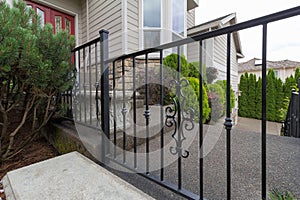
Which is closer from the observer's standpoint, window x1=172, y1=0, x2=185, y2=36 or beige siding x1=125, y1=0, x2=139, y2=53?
beige siding x1=125, y1=0, x2=139, y2=53

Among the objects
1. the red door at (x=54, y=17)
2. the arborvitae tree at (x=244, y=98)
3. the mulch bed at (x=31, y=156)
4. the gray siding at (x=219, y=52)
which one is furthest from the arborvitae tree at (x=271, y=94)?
the mulch bed at (x=31, y=156)

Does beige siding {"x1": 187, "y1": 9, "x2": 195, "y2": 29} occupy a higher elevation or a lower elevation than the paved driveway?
higher

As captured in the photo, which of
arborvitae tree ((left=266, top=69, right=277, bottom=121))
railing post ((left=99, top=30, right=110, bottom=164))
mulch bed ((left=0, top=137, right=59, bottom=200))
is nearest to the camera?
railing post ((left=99, top=30, right=110, bottom=164))

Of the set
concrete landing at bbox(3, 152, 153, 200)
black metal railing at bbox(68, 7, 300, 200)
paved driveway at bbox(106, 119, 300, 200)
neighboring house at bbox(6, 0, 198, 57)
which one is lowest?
paved driveway at bbox(106, 119, 300, 200)

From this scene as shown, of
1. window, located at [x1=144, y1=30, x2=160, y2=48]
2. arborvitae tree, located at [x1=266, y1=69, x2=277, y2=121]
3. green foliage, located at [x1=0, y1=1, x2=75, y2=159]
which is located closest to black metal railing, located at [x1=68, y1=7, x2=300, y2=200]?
green foliage, located at [x1=0, y1=1, x2=75, y2=159]

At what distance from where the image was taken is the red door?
3957 mm

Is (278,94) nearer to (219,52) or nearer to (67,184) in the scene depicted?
(219,52)

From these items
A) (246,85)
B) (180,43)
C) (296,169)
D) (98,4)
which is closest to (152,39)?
(98,4)

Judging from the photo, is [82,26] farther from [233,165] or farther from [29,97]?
[233,165]

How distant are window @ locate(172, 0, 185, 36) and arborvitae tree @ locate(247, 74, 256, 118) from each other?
5336mm

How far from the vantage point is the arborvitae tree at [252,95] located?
8396mm

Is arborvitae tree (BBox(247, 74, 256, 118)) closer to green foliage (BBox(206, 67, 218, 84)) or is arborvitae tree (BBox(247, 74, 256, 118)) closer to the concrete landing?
green foliage (BBox(206, 67, 218, 84))

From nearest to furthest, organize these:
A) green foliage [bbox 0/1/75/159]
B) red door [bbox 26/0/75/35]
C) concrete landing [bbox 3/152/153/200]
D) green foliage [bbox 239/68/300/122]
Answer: concrete landing [bbox 3/152/153/200] < green foliage [bbox 0/1/75/159] < red door [bbox 26/0/75/35] < green foliage [bbox 239/68/300/122]

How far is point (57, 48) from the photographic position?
1.61 m
